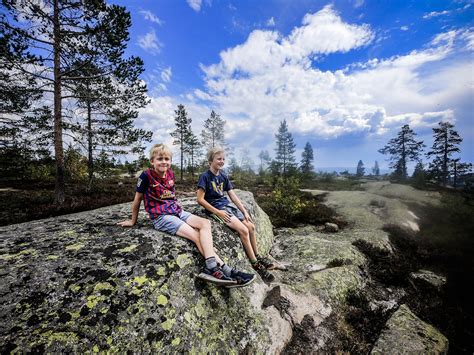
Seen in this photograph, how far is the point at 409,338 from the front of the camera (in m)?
3.43

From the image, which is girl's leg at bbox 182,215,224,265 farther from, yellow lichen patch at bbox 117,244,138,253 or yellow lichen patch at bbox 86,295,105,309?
yellow lichen patch at bbox 86,295,105,309

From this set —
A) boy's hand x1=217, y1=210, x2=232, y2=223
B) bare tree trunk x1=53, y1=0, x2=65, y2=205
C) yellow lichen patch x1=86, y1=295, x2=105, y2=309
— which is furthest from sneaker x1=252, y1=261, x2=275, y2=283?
bare tree trunk x1=53, y1=0, x2=65, y2=205

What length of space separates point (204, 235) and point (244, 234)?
1.24 m

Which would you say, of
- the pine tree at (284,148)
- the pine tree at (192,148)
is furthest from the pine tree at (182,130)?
the pine tree at (284,148)

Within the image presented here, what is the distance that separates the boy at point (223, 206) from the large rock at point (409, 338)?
2.11 m

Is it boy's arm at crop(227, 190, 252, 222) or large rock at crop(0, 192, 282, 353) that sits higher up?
boy's arm at crop(227, 190, 252, 222)

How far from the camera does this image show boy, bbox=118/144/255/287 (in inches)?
129

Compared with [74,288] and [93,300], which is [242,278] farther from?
[74,288]

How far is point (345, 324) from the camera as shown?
383 cm

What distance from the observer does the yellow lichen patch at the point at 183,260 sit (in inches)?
121

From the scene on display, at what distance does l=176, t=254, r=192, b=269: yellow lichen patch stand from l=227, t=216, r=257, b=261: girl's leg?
1.33m

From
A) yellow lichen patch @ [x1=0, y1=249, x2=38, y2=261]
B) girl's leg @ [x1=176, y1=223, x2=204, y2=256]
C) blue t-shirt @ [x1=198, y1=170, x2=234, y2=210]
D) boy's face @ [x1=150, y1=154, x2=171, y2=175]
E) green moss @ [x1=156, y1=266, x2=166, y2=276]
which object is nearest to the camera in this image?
yellow lichen patch @ [x1=0, y1=249, x2=38, y2=261]

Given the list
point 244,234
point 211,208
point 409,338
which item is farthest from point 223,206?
point 409,338

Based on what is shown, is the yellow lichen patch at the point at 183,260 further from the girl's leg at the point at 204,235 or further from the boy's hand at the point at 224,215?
the boy's hand at the point at 224,215
